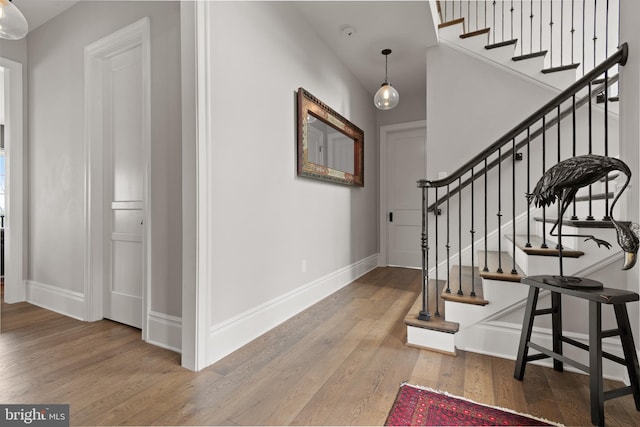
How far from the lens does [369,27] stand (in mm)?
3076

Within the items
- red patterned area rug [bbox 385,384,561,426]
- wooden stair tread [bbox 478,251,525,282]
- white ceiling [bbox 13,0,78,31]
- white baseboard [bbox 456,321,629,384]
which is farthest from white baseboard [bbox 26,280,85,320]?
wooden stair tread [bbox 478,251,525,282]

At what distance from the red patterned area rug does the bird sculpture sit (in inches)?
31.4

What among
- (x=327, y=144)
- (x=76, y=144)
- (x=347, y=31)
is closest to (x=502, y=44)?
(x=347, y=31)

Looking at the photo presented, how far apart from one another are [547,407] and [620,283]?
84cm

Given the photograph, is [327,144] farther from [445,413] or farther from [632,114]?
[445,413]

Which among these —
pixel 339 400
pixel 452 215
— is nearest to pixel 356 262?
pixel 452 215

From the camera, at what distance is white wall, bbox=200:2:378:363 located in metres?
1.92

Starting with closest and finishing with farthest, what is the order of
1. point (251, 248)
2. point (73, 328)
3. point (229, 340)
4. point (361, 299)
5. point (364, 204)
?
point (229, 340)
point (251, 248)
point (73, 328)
point (361, 299)
point (364, 204)

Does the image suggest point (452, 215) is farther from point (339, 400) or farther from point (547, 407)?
point (339, 400)

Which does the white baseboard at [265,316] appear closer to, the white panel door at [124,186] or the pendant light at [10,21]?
the white panel door at [124,186]

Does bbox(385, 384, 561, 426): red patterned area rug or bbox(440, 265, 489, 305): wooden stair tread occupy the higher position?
bbox(440, 265, 489, 305): wooden stair tread

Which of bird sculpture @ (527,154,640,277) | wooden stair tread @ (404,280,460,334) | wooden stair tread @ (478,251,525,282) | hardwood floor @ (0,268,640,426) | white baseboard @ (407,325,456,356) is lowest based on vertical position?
hardwood floor @ (0,268,640,426)

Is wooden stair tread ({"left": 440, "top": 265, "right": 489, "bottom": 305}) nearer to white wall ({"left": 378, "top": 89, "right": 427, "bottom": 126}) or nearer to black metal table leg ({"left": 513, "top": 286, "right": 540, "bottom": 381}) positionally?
black metal table leg ({"left": 513, "top": 286, "right": 540, "bottom": 381})

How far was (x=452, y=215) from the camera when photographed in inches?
131
